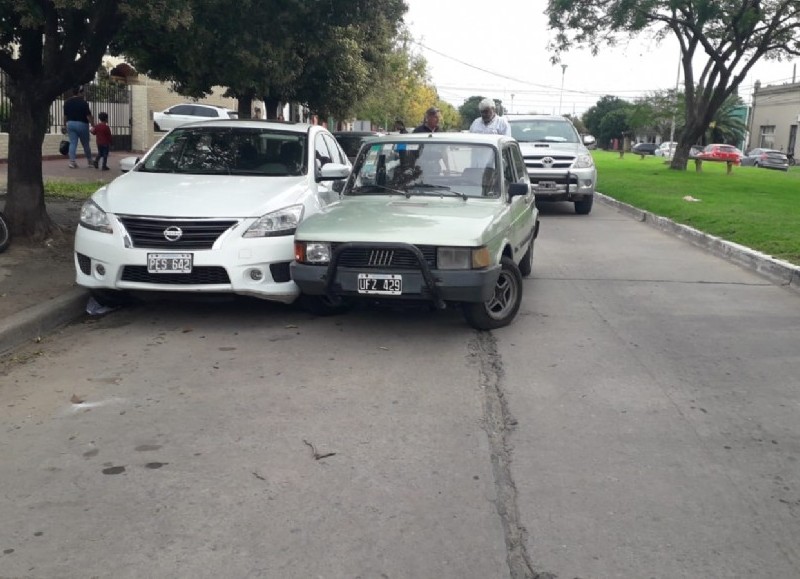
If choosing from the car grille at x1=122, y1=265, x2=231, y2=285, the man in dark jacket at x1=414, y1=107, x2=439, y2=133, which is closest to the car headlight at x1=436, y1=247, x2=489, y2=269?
the car grille at x1=122, y1=265, x2=231, y2=285

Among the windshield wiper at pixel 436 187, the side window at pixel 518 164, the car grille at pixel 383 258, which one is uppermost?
the side window at pixel 518 164

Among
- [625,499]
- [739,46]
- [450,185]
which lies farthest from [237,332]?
[739,46]

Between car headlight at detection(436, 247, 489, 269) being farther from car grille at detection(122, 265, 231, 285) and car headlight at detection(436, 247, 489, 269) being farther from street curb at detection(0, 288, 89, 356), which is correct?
street curb at detection(0, 288, 89, 356)

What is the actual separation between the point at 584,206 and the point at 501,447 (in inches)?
502

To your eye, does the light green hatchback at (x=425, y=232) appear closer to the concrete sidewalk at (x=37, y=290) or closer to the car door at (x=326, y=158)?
the car door at (x=326, y=158)

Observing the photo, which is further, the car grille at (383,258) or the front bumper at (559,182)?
the front bumper at (559,182)

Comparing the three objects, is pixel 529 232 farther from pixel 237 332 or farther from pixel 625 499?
pixel 625 499

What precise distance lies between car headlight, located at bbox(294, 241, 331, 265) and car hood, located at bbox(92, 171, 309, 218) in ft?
1.86

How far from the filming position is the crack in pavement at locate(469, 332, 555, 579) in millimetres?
3365

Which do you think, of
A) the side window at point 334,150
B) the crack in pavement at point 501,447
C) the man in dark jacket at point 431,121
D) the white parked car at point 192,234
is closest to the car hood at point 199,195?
the white parked car at point 192,234

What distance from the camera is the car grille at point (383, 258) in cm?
627

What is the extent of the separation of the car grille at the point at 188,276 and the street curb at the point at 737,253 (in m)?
6.15

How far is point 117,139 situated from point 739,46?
2022 centimetres

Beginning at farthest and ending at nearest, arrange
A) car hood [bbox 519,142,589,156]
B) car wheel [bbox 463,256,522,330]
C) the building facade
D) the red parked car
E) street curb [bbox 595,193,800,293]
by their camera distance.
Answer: the building facade < the red parked car < car hood [bbox 519,142,589,156] < street curb [bbox 595,193,800,293] < car wheel [bbox 463,256,522,330]
